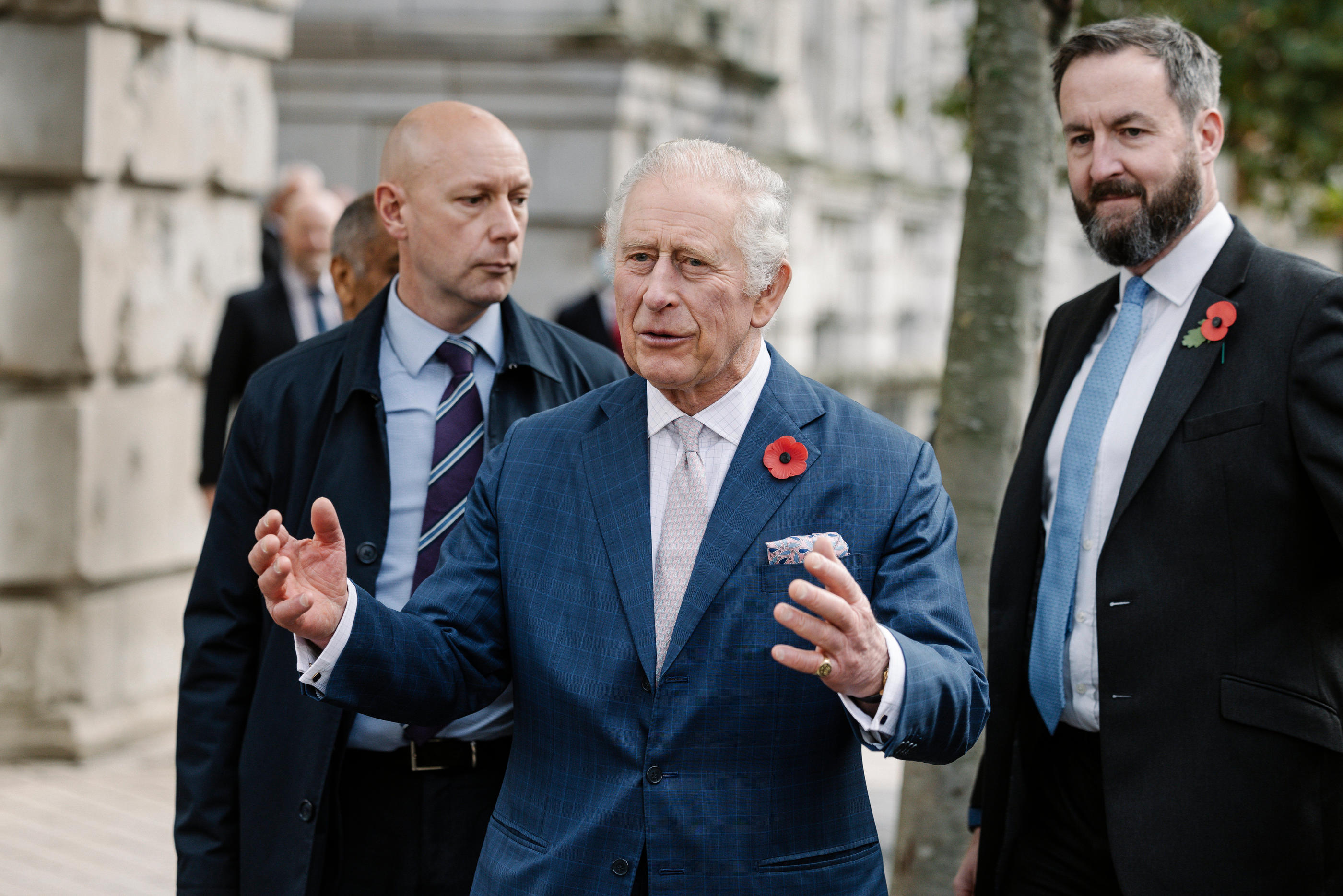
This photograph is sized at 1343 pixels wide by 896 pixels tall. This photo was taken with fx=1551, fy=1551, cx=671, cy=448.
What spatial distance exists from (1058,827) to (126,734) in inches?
190

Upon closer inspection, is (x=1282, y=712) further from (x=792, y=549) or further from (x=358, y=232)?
(x=358, y=232)

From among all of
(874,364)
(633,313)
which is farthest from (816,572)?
(874,364)

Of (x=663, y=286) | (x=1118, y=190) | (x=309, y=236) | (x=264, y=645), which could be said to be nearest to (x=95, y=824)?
(x=309, y=236)

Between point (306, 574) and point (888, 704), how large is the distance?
36.5 inches

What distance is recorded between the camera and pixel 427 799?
3113mm

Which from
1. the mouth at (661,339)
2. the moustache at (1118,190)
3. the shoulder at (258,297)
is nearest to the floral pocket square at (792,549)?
the mouth at (661,339)

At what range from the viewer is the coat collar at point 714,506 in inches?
98.4

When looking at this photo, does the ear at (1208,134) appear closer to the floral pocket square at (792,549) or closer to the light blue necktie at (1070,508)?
the light blue necktie at (1070,508)

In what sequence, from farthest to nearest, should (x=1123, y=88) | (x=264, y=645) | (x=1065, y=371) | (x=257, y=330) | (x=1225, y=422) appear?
(x=257, y=330)
(x=1065, y=371)
(x=264, y=645)
(x=1123, y=88)
(x=1225, y=422)

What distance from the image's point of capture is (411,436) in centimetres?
330

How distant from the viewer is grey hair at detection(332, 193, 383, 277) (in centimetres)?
400

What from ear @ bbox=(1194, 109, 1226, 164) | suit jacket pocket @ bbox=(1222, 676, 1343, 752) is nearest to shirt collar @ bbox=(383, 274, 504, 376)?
ear @ bbox=(1194, 109, 1226, 164)

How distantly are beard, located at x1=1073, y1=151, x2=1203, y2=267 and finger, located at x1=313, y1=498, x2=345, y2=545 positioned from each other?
160 centimetres

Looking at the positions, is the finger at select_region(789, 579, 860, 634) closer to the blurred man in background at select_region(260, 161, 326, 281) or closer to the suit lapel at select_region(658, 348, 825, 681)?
the suit lapel at select_region(658, 348, 825, 681)
